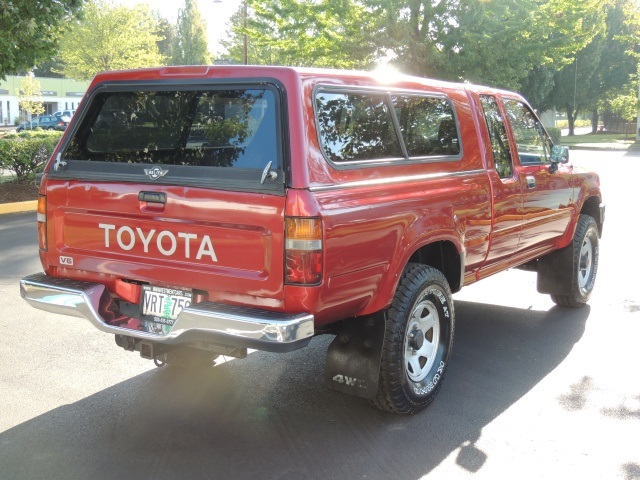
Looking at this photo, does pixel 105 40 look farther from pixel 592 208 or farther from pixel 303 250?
pixel 303 250

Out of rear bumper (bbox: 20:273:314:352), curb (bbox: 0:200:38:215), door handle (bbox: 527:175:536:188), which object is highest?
door handle (bbox: 527:175:536:188)

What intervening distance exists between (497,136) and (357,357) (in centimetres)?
230

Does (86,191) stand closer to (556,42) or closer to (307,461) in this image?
(307,461)

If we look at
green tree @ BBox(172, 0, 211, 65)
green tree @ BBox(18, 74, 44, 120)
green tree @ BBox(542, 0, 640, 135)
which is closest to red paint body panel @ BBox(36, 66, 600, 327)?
green tree @ BBox(18, 74, 44, 120)

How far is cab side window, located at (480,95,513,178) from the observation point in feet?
17.9

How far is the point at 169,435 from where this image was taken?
406 centimetres

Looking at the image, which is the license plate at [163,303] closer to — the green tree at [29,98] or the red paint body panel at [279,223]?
the red paint body panel at [279,223]

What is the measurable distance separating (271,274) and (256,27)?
24.8 metres

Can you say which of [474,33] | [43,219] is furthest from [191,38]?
[43,219]

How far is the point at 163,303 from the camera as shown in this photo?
4.01 m

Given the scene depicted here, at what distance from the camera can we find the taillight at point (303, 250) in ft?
11.7

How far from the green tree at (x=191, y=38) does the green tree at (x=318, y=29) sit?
39.2 meters

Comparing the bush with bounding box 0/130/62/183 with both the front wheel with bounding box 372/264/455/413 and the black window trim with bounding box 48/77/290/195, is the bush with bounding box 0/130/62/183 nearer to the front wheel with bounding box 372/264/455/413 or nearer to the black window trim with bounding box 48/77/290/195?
the black window trim with bounding box 48/77/290/195

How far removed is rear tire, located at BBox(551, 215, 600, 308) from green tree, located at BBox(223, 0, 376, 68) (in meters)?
19.7
